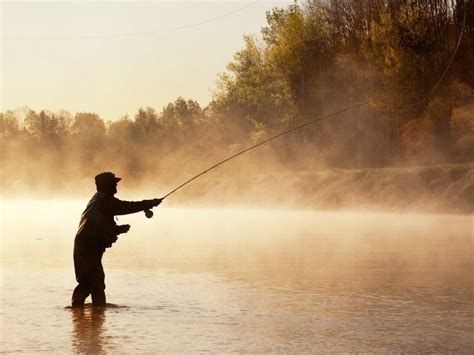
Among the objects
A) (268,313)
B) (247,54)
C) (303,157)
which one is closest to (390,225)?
(268,313)

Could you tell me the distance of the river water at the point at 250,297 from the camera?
30.0ft

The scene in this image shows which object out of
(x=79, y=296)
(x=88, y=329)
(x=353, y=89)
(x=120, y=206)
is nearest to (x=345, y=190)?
(x=353, y=89)

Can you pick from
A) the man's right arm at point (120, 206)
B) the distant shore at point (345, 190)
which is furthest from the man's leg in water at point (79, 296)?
the distant shore at point (345, 190)

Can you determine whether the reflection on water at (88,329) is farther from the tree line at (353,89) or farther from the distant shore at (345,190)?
the distant shore at (345,190)

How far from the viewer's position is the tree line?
46875mm

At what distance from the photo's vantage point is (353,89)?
54.8 metres

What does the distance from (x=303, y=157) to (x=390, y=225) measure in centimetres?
2970

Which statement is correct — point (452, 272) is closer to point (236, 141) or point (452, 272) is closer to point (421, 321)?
point (421, 321)

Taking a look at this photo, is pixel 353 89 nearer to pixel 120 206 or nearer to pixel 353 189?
pixel 353 189

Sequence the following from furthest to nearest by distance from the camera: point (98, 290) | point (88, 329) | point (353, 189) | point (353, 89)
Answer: point (353, 89) < point (353, 189) < point (98, 290) < point (88, 329)

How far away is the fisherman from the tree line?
55.8 feet

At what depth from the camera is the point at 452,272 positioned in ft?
48.9

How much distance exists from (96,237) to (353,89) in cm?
4409

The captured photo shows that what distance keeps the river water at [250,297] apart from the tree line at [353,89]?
10.3 meters
